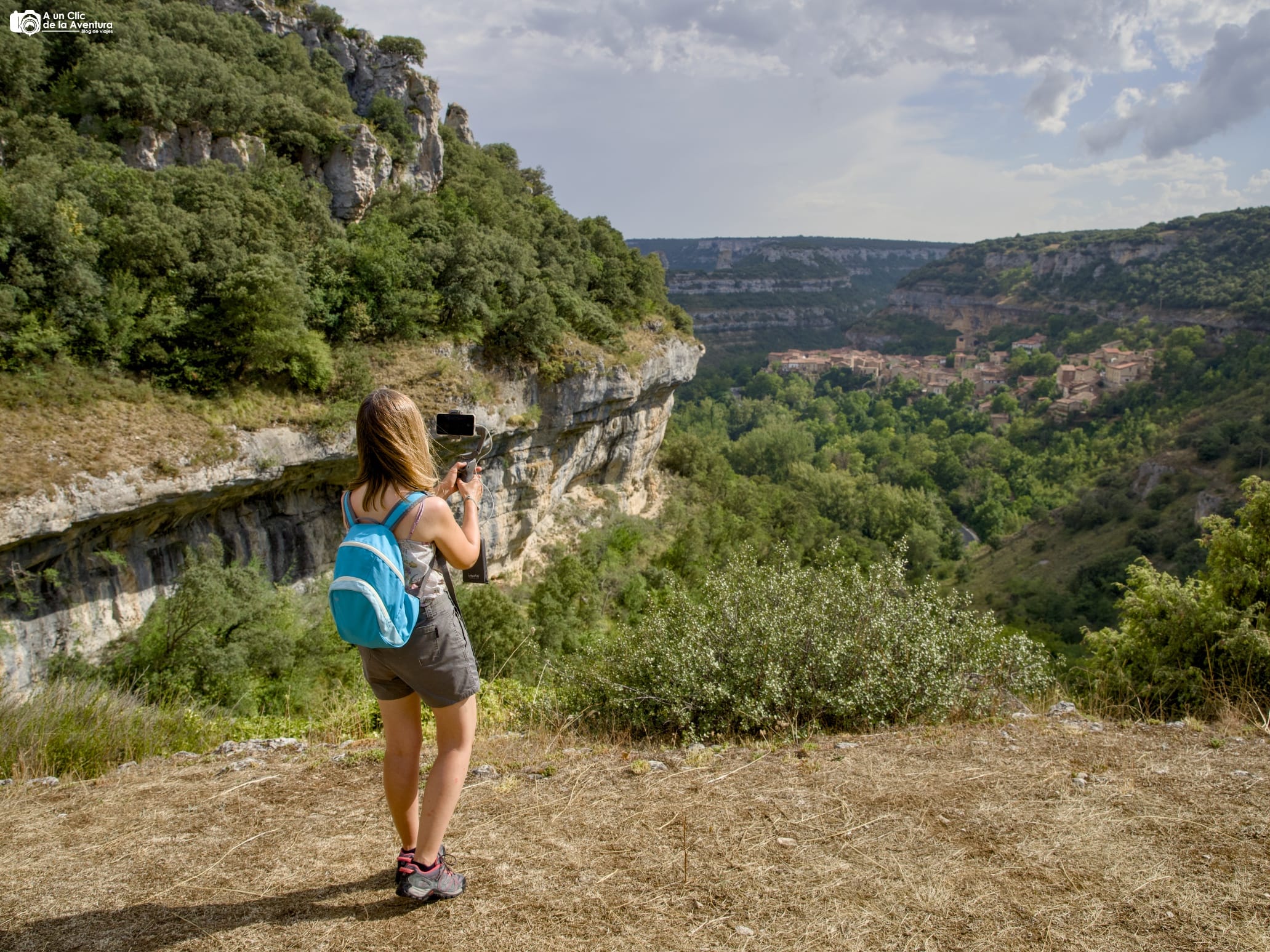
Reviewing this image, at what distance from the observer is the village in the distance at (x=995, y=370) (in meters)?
63.9

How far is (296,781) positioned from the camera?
14.3ft

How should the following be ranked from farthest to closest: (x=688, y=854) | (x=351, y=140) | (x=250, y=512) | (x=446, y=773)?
(x=351, y=140), (x=250, y=512), (x=688, y=854), (x=446, y=773)

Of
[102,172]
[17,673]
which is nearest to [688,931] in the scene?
[17,673]

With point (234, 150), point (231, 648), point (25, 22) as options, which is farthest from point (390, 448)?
point (25, 22)

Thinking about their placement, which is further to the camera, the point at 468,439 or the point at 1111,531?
the point at 1111,531

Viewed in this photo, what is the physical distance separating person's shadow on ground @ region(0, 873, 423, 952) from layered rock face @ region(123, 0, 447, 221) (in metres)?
20.1

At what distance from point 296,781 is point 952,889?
371 centimetres

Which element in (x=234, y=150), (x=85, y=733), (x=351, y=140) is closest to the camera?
(x=85, y=733)

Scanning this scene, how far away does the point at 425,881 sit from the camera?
9.45 feet

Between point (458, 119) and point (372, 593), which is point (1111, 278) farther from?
point (372, 593)

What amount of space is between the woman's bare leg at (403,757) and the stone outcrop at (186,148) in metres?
20.1

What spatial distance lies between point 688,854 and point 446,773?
131 centimetres

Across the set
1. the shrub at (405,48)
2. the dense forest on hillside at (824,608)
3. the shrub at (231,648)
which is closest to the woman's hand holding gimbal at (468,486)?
the dense forest on hillside at (824,608)

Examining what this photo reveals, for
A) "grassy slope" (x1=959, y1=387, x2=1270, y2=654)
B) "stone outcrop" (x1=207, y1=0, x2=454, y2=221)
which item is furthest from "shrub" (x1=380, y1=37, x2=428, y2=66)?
"grassy slope" (x1=959, y1=387, x2=1270, y2=654)
